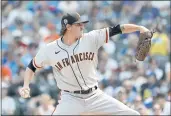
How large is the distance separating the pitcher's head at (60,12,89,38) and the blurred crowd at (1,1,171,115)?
3.75 metres

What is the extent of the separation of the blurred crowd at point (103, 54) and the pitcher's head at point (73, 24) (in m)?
3.75

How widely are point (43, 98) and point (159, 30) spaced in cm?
420

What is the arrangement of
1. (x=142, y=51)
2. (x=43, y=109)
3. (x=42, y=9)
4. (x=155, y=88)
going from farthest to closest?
(x=42, y=9) → (x=155, y=88) → (x=43, y=109) → (x=142, y=51)

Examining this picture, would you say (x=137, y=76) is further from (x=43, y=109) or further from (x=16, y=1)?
(x=16, y=1)

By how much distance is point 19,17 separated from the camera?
1543 cm

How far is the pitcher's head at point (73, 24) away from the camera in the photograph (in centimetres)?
748

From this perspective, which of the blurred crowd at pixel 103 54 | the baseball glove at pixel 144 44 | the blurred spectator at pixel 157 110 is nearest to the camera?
the baseball glove at pixel 144 44

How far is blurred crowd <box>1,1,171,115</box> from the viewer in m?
12.0

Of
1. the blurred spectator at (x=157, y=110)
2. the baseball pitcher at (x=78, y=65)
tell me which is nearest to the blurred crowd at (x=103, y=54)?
the blurred spectator at (x=157, y=110)

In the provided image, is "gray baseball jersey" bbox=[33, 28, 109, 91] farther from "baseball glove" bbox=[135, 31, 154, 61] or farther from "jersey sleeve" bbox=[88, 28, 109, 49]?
"baseball glove" bbox=[135, 31, 154, 61]

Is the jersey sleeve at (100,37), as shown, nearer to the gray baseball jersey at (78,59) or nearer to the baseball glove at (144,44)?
the gray baseball jersey at (78,59)

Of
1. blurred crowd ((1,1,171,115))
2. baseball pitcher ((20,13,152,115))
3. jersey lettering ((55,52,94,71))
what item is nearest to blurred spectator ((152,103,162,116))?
blurred crowd ((1,1,171,115))

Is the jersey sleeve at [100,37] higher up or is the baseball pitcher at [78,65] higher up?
the jersey sleeve at [100,37]

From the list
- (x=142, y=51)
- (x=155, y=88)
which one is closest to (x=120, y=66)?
(x=155, y=88)
